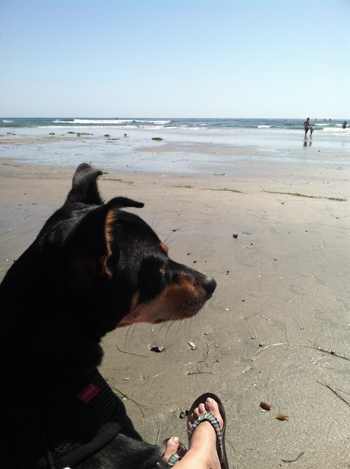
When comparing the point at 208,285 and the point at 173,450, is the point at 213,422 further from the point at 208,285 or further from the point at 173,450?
Answer: the point at 208,285

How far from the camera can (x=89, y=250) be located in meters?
1.70

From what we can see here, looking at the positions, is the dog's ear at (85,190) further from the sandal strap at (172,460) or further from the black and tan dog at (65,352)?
the sandal strap at (172,460)

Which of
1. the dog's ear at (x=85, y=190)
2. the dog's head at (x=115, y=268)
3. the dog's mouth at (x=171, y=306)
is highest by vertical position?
the dog's ear at (x=85, y=190)

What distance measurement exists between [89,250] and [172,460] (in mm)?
1522

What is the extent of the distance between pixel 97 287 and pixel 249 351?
6.49 feet

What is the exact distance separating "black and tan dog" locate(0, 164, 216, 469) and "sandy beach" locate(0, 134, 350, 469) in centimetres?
89

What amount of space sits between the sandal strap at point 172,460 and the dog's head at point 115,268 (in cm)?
88

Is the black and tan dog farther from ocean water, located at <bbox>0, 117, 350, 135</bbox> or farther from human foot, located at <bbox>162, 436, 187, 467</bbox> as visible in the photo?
ocean water, located at <bbox>0, 117, 350, 135</bbox>

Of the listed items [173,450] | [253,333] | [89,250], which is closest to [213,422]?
[173,450]

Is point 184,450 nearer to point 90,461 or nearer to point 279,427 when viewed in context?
point 279,427

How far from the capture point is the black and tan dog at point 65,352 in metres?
1.57

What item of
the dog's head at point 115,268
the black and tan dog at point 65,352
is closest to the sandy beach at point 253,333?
the dog's head at point 115,268

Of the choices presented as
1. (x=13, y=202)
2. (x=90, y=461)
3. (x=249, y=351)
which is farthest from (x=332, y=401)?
(x=13, y=202)

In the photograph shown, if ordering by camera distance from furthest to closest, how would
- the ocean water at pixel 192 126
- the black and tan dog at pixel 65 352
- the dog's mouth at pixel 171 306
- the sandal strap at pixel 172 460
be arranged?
the ocean water at pixel 192 126 < the dog's mouth at pixel 171 306 < the sandal strap at pixel 172 460 < the black and tan dog at pixel 65 352
